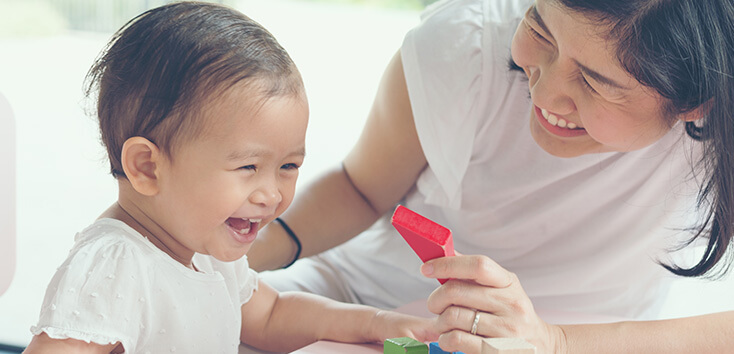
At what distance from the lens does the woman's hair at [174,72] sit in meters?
0.75

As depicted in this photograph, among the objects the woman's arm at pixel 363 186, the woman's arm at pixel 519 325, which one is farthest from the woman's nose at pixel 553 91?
the woman's arm at pixel 363 186

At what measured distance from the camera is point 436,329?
0.83 metres

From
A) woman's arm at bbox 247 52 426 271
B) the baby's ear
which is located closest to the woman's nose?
woman's arm at bbox 247 52 426 271

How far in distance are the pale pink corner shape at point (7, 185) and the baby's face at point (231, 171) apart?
369 millimetres

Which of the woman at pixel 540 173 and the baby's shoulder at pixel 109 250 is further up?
the woman at pixel 540 173

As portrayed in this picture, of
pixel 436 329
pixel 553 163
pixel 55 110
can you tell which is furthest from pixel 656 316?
pixel 55 110

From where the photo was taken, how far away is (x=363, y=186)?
1.29 metres

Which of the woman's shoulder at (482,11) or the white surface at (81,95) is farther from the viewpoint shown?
the white surface at (81,95)

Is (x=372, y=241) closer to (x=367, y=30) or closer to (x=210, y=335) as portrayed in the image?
(x=210, y=335)

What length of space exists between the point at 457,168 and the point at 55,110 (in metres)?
2.54

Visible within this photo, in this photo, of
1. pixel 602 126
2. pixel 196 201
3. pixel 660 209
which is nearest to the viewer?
pixel 196 201

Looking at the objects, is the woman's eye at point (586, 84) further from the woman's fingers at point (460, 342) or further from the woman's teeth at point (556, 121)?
the woman's fingers at point (460, 342)

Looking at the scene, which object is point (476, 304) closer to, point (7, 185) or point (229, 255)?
point (229, 255)

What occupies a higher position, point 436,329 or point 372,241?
point 372,241
